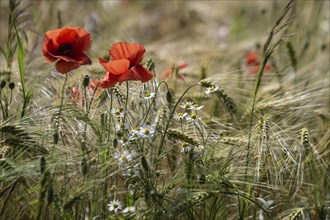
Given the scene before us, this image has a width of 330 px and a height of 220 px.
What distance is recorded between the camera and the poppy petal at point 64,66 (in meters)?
2.43

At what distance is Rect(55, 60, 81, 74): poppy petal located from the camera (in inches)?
95.5

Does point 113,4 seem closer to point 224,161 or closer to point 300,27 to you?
point 300,27

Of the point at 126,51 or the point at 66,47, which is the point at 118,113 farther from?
the point at 66,47

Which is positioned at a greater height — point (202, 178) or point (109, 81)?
point (109, 81)

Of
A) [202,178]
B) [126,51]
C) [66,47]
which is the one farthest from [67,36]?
[202,178]

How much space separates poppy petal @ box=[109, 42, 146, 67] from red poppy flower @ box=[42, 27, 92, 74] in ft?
0.51

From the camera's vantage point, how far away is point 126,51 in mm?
2354

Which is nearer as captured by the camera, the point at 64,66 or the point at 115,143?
the point at 115,143

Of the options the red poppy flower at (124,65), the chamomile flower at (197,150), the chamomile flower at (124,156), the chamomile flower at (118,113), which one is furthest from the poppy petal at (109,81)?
the chamomile flower at (197,150)

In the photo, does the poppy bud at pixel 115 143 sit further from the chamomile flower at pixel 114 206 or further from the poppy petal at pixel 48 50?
the poppy petal at pixel 48 50

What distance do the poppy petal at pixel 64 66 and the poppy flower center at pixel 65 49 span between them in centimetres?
5

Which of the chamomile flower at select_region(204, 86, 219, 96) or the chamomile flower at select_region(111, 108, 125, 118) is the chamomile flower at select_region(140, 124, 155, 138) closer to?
the chamomile flower at select_region(111, 108, 125, 118)

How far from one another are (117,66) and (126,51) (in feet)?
0.29

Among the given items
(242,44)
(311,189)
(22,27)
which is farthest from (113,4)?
(311,189)
